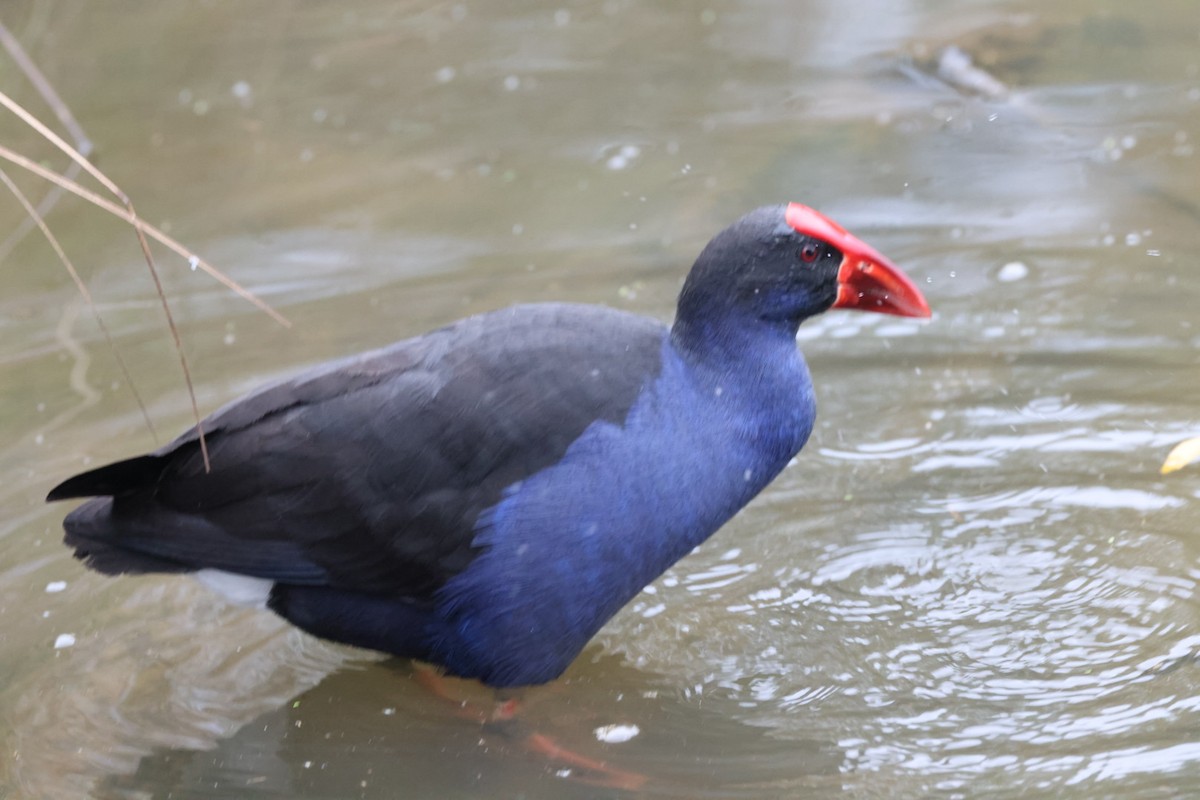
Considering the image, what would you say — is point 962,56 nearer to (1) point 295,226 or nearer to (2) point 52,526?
(1) point 295,226

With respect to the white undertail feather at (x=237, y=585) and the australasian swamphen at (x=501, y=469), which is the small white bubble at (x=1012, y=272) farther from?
the white undertail feather at (x=237, y=585)

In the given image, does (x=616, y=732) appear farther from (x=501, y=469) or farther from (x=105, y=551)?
(x=105, y=551)

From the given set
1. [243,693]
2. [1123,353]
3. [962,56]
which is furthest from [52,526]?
[962,56]

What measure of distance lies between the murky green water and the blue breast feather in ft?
0.92

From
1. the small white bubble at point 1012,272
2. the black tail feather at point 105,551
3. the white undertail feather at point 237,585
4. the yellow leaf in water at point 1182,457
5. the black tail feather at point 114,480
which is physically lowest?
the yellow leaf in water at point 1182,457

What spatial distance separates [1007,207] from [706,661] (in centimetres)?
252

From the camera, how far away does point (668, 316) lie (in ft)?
14.9

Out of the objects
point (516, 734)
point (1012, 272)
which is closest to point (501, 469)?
point (516, 734)

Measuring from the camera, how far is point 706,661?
127 inches

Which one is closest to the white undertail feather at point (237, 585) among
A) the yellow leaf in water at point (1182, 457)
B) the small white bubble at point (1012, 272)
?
the yellow leaf in water at point (1182, 457)

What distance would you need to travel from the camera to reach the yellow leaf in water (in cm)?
365

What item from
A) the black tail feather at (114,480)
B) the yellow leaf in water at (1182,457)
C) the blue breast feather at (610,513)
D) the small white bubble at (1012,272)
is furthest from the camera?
the small white bubble at (1012,272)

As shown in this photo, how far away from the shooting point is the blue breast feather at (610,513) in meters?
2.89

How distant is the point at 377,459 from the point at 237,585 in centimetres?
48
